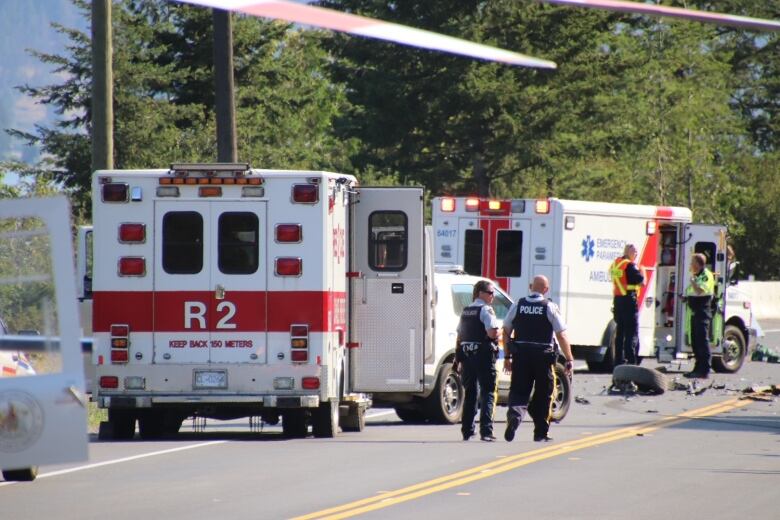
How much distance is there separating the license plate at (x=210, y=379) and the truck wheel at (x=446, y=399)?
296cm

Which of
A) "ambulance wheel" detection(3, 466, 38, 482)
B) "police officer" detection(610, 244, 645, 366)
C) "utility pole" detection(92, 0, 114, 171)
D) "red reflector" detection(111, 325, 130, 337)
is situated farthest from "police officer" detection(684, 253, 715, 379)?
"ambulance wheel" detection(3, 466, 38, 482)

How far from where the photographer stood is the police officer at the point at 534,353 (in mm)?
15188

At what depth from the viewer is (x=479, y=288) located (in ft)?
51.4

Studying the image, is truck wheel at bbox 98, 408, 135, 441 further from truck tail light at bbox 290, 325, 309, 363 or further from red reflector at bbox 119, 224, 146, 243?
truck tail light at bbox 290, 325, 309, 363

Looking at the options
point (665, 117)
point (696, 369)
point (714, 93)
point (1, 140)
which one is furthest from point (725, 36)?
point (1, 140)

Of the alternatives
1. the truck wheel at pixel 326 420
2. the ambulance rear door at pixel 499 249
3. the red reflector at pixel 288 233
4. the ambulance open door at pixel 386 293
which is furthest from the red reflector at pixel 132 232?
the ambulance rear door at pixel 499 249

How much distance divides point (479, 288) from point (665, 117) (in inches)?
1404

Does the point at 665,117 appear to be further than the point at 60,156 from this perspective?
Yes

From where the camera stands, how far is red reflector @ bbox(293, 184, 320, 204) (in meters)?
15.4

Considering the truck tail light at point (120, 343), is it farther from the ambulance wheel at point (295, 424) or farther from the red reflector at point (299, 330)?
the ambulance wheel at point (295, 424)

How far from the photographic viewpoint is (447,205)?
2498cm

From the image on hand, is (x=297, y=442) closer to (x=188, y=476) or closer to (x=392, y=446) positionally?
(x=392, y=446)

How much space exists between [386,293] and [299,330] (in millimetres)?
1516

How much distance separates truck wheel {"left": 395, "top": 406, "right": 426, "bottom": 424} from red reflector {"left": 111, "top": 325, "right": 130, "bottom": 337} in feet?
12.8
